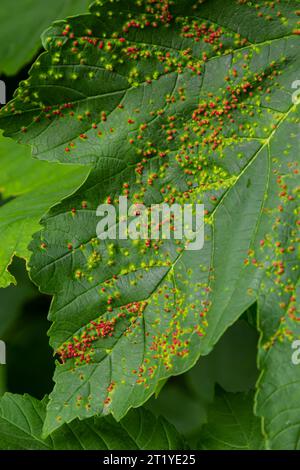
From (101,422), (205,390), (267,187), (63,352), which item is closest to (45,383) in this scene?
(205,390)

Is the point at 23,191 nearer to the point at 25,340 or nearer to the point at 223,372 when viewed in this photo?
the point at 25,340

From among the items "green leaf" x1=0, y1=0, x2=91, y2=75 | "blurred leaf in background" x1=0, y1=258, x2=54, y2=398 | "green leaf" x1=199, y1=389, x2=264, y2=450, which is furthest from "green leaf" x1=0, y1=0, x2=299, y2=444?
"blurred leaf in background" x1=0, y1=258, x2=54, y2=398

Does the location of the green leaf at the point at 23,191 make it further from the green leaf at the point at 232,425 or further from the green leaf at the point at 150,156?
the green leaf at the point at 232,425

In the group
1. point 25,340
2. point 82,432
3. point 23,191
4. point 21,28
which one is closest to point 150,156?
point 82,432

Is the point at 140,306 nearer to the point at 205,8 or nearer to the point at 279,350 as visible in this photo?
the point at 279,350

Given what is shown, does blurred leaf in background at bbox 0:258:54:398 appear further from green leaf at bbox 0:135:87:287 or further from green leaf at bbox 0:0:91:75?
green leaf at bbox 0:0:91:75
